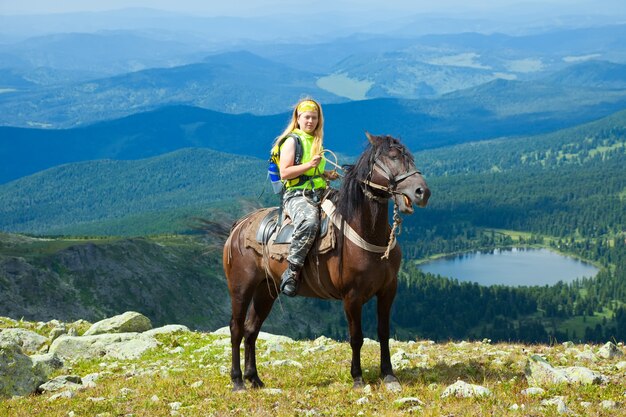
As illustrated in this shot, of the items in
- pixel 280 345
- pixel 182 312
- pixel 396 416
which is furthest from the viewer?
pixel 182 312

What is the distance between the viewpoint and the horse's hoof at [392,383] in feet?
57.0

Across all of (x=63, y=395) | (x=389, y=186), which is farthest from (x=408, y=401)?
(x=63, y=395)

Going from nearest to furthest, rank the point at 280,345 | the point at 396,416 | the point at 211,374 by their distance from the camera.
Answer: the point at 396,416 → the point at 211,374 → the point at 280,345

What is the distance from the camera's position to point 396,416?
49.4ft

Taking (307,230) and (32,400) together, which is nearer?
(307,230)

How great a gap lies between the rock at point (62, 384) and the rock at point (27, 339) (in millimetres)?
7956

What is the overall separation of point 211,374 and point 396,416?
8.17m

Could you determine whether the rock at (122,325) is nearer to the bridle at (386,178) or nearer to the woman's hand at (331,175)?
the woman's hand at (331,175)

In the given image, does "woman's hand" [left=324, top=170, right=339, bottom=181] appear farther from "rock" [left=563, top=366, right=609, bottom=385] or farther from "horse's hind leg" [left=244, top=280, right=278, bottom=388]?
"rock" [left=563, top=366, right=609, bottom=385]

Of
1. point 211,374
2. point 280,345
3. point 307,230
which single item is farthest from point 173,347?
point 307,230

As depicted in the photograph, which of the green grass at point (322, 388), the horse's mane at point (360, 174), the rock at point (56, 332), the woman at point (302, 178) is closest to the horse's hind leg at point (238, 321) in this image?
the green grass at point (322, 388)

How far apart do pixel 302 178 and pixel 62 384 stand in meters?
9.36

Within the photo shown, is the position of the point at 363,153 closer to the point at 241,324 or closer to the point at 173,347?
the point at 241,324

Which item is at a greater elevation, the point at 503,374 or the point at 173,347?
the point at 503,374
